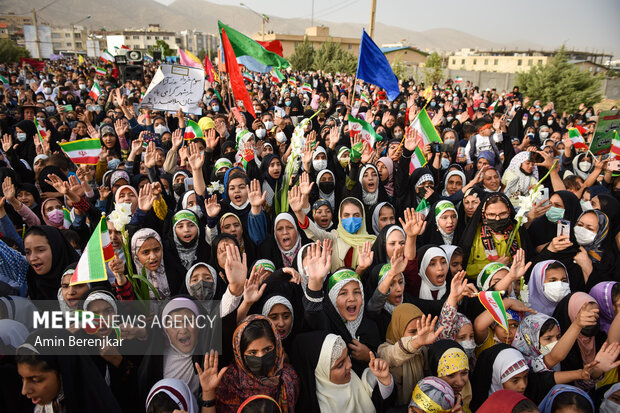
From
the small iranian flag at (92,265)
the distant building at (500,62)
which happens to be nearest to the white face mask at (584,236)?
the small iranian flag at (92,265)

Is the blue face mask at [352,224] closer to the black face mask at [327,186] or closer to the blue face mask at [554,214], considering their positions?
the black face mask at [327,186]

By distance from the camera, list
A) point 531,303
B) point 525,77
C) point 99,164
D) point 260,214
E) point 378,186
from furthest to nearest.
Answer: point 525,77 < point 99,164 < point 378,186 < point 260,214 < point 531,303

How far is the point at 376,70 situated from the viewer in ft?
22.2

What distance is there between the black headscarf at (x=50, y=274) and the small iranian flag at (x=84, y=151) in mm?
2012

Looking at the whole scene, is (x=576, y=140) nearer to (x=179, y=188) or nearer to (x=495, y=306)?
(x=495, y=306)

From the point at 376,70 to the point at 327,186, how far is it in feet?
11.4

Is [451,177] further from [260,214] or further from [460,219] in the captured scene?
[260,214]

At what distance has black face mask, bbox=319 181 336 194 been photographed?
436 cm

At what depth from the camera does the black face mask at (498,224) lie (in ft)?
10.7

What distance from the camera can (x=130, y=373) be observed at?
6.95 feet

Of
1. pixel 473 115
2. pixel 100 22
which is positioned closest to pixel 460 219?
pixel 473 115

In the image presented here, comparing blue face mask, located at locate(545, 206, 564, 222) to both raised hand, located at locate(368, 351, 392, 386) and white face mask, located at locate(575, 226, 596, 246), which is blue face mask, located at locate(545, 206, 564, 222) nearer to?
white face mask, located at locate(575, 226, 596, 246)

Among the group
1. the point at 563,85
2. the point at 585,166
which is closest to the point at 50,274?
the point at 585,166

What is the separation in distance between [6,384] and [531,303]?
11.2 ft
